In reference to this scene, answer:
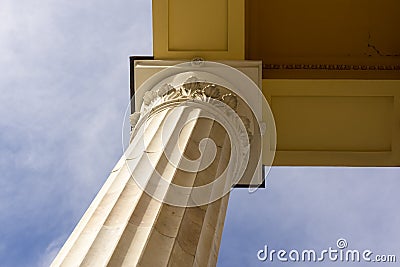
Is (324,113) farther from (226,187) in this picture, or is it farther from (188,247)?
(188,247)

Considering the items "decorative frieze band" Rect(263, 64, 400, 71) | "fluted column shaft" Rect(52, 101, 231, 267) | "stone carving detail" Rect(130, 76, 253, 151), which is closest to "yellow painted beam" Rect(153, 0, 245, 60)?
"stone carving detail" Rect(130, 76, 253, 151)

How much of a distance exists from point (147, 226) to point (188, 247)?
A: 28.9 inches

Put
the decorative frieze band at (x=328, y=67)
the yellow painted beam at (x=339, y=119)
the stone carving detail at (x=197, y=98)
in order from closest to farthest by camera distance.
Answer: the stone carving detail at (x=197, y=98), the yellow painted beam at (x=339, y=119), the decorative frieze band at (x=328, y=67)

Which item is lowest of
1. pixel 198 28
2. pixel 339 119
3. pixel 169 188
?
pixel 339 119

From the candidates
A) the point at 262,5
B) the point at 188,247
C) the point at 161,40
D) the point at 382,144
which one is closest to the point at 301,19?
the point at 262,5

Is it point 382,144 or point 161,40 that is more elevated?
point 161,40

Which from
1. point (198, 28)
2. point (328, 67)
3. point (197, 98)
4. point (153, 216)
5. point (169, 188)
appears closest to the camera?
point (153, 216)

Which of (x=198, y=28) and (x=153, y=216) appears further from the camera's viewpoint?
(x=198, y=28)

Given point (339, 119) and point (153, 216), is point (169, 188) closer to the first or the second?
point (153, 216)

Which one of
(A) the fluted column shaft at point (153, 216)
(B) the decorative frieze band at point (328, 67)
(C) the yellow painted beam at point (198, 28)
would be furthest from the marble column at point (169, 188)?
(B) the decorative frieze band at point (328, 67)

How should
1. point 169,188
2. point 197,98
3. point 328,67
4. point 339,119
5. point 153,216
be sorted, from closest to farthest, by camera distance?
point 153,216 < point 169,188 < point 197,98 < point 339,119 < point 328,67

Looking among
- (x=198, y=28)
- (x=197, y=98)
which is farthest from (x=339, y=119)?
(x=197, y=98)

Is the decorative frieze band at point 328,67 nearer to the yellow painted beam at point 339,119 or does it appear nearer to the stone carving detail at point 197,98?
the yellow painted beam at point 339,119

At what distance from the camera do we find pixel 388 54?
25.3 meters
